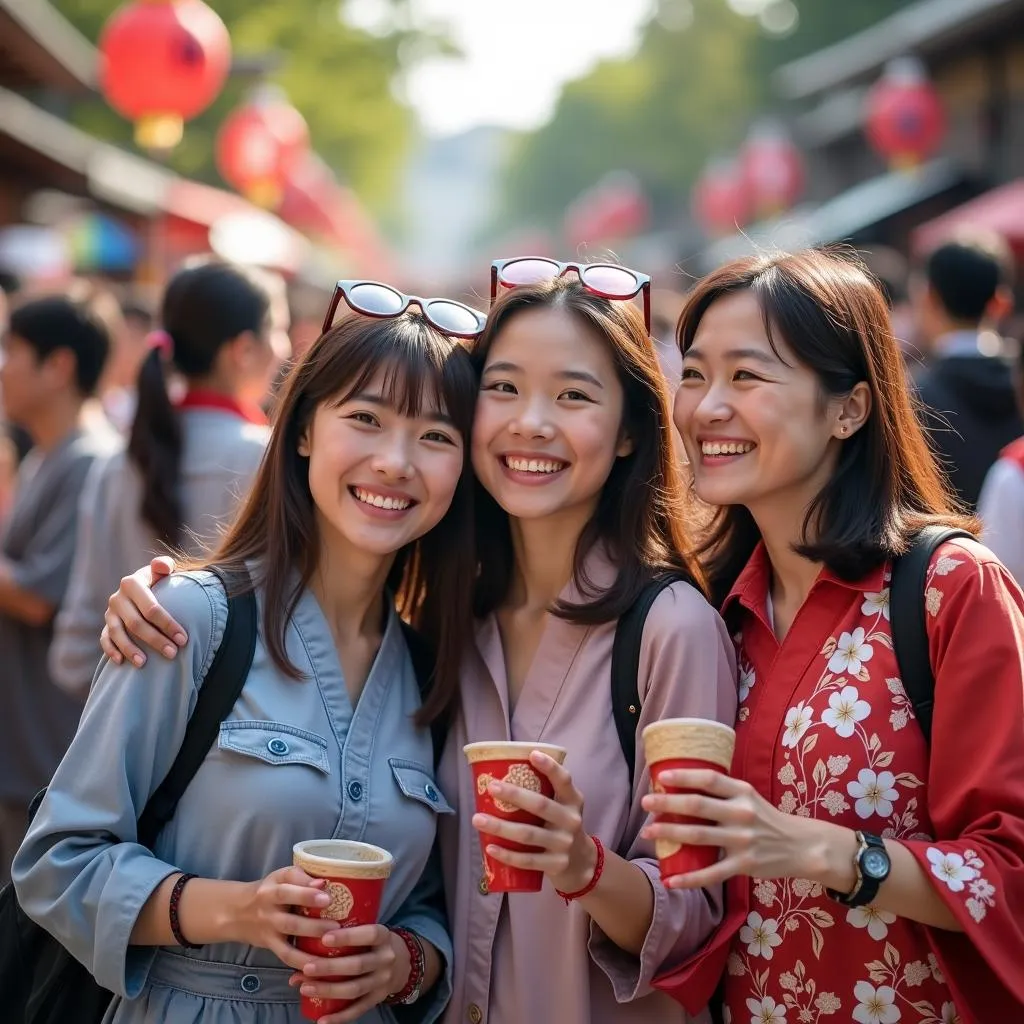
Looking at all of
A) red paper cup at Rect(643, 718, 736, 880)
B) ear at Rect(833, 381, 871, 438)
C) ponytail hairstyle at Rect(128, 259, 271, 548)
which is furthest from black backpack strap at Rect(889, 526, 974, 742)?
ponytail hairstyle at Rect(128, 259, 271, 548)

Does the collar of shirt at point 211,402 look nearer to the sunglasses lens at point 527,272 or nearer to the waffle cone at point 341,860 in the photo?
the sunglasses lens at point 527,272

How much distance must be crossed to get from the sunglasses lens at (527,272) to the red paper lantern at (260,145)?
1332 centimetres

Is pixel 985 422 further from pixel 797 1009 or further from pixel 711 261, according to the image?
pixel 711 261

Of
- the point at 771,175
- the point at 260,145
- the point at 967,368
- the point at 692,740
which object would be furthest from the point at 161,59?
the point at 771,175

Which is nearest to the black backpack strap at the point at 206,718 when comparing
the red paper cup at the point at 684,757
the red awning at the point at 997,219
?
the red paper cup at the point at 684,757

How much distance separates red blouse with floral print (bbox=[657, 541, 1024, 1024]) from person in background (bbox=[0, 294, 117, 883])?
3115 mm

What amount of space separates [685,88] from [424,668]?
162ft

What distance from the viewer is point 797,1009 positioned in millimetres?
2547

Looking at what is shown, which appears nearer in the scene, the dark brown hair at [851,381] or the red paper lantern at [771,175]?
the dark brown hair at [851,381]

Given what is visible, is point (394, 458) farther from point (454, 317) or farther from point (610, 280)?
point (610, 280)

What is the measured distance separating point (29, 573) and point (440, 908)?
2.74 m

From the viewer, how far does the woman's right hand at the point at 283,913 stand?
7.56 feet

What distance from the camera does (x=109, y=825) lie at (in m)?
2.54

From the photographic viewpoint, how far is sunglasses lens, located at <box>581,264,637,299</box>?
3.07 m
